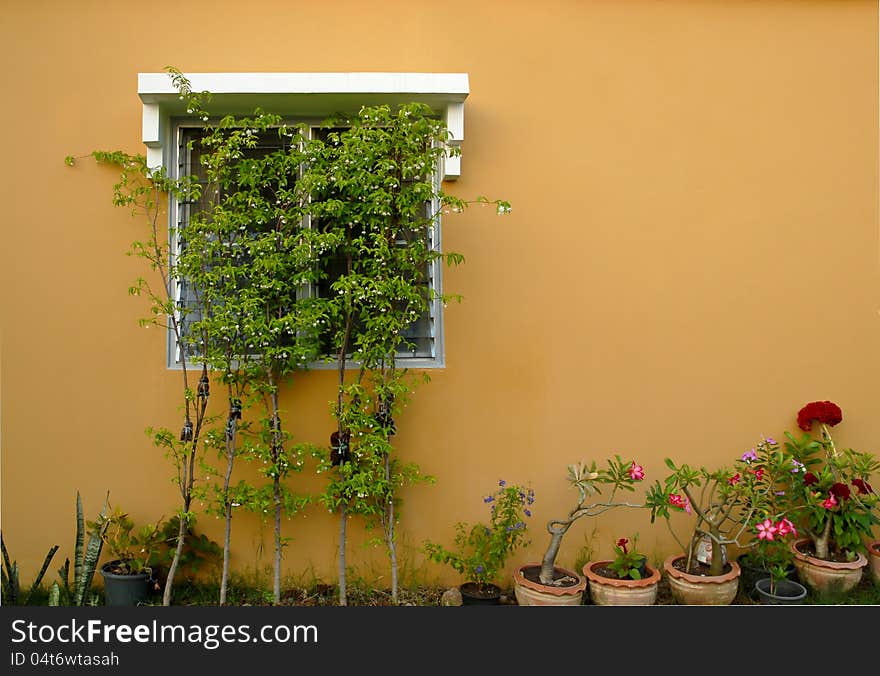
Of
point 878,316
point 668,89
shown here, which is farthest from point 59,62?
point 878,316

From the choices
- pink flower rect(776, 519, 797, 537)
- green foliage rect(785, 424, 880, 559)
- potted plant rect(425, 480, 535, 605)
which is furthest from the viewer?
green foliage rect(785, 424, 880, 559)

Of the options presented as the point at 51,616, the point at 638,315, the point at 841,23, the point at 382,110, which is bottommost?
the point at 51,616

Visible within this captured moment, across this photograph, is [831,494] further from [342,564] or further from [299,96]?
[299,96]

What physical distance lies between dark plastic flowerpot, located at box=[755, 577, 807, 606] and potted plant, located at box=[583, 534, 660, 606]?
598mm

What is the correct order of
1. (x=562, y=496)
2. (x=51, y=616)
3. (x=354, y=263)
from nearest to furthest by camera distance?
(x=51, y=616)
(x=354, y=263)
(x=562, y=496)

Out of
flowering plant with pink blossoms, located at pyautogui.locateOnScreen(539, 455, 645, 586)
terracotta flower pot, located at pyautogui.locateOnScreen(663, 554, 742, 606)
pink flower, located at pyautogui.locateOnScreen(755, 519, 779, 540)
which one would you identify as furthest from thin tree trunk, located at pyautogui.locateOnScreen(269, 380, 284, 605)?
pink flower, located at pyautogui.locateOnScreen(755, 519, 779, 540)

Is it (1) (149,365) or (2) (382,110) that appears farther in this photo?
(1) (149,365)

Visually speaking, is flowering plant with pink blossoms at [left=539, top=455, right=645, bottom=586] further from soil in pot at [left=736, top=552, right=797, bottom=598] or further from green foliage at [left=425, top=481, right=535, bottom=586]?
soil in pot at [left=736, top=552, right=797, bottom=598]

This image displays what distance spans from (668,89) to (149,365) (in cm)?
368

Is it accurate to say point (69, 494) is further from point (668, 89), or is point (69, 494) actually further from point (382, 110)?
point (668, 89)

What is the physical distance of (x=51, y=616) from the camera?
3.87 m

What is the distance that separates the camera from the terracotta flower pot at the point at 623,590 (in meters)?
4.05

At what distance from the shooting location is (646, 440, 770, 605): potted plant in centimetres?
412

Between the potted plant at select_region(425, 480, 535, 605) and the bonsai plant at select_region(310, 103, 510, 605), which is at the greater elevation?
the bonsai plant at select_region(310, 103, 510, 605)
